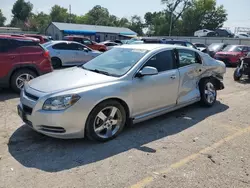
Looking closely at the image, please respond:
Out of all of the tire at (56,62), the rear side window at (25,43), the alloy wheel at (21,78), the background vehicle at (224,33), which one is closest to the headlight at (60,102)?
the alloy wheel at (21,78)

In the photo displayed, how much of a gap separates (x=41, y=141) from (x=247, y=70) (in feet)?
29.9

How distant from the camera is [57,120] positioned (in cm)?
371

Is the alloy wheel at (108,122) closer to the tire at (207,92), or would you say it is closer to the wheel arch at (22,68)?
the tire at (207,92)

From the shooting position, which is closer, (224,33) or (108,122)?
(108,122)

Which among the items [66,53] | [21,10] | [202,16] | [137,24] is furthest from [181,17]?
[66,53]

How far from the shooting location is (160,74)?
492 cm

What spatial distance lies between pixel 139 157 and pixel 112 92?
1089mm

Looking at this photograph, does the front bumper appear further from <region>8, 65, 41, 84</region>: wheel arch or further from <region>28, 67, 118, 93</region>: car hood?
<region>8, 65, 41, 84</region>: wheel arch

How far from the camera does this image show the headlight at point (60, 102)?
12.2ft

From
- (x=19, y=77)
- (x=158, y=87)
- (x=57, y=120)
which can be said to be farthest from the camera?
(x=19, y=77)

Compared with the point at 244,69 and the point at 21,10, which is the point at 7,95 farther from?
the point at 21,10

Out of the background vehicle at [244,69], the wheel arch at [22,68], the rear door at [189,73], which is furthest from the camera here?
the background vehicle at [244,69]

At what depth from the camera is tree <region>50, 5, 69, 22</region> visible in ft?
344

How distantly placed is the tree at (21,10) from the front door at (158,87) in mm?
89997
